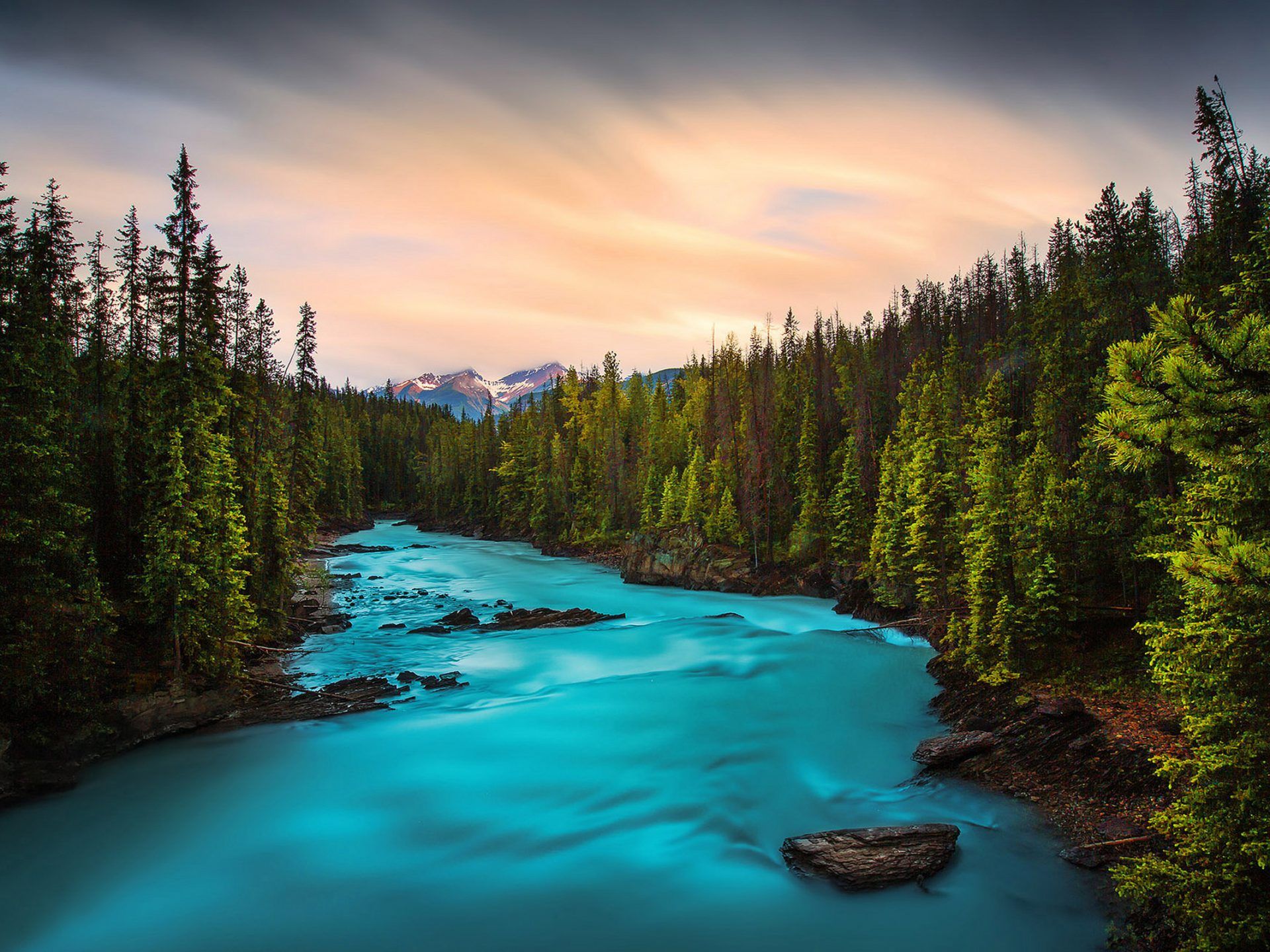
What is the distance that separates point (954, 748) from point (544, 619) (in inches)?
903

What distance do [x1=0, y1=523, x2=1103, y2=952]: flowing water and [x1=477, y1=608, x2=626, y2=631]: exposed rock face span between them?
8.66m

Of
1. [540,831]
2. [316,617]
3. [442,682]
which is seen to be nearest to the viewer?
[540,831]

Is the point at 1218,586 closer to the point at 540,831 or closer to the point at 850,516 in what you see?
the point at 540,831

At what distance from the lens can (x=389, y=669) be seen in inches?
968

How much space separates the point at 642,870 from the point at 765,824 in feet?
9.79

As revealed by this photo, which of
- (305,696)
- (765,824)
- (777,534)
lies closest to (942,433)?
(777,534)

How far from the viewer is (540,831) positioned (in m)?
13.5

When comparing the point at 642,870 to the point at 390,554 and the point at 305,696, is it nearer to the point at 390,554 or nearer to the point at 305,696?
the point at 305,696

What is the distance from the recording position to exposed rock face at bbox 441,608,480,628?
32531 mm

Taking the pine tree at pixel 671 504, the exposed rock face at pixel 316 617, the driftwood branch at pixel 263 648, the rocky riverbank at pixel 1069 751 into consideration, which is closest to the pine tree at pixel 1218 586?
the rocky riverbank at pixel 1069 751

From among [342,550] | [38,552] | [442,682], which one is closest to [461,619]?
[442,682]

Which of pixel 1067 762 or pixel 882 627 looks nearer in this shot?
pixel 1067 762

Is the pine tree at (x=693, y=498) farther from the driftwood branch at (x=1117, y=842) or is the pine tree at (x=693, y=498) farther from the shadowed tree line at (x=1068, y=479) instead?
the driftwood branch at (x=1117, y=842)

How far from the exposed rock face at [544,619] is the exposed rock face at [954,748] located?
20.7 m
